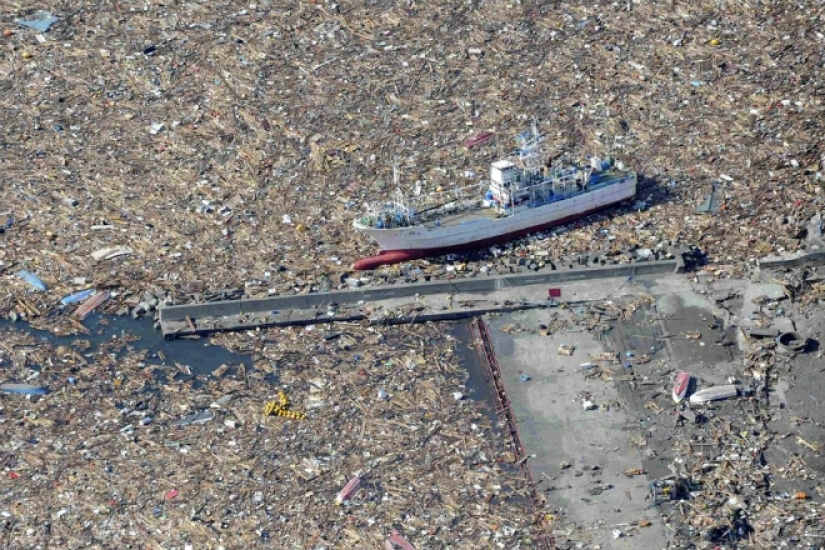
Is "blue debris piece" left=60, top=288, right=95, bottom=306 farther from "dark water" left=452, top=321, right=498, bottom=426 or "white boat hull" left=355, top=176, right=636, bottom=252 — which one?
"dark water" left=452, top=321, right=498, bottom=426

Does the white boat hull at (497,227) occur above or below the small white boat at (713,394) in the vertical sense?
above

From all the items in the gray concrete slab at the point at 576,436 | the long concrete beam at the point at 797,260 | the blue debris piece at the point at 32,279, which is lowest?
the gray concrete slab at the point at 576,436

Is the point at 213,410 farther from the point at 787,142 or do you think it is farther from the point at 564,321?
the point at 787,142

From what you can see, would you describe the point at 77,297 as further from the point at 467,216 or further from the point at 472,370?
the point at 472,370

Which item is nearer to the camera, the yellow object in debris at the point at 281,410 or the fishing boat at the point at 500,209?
the yellow object in debris at the point at 281,410

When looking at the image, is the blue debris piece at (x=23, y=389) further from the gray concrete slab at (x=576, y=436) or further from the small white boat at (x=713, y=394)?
the small white boat at (x=713, y=394)

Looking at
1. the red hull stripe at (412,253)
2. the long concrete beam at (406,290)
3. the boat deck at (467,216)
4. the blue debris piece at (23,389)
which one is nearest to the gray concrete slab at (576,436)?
the long concrete beam at (406,290)

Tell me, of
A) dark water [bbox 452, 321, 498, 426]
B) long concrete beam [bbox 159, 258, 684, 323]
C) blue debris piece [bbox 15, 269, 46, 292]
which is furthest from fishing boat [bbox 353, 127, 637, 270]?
blue debris piece [bbox 15, 269, 46, 292]
